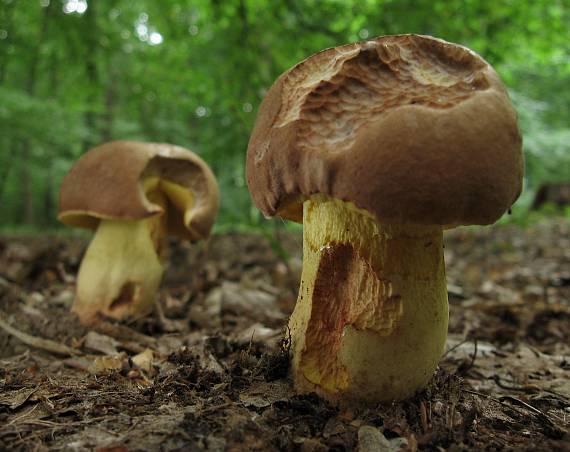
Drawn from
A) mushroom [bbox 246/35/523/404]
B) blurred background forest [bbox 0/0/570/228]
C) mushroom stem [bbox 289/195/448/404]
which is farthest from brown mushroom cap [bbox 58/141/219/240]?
mushroom stem [bbox 289/195/448/404]

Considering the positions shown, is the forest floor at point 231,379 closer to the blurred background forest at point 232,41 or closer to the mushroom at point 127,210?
the mushroom at point 127,210

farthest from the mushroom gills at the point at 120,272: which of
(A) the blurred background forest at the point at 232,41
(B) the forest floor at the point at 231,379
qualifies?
(A) the blurred background forest at the point at 232,41

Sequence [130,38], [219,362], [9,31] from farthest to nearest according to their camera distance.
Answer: [130,38] → [9,31] → [219,362]

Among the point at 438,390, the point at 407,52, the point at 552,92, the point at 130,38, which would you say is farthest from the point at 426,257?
the point at 552,92

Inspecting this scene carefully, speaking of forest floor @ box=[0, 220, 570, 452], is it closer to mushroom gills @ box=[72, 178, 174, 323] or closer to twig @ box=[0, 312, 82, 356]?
twig @ box=[0, 312, 82, 356]

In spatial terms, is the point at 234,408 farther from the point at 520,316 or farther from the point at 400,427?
the point at 520,316

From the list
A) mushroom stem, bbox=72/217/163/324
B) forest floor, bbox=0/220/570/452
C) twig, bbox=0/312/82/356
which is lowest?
twig, bbox=0/312/82/356

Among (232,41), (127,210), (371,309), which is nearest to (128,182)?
(127,210)
